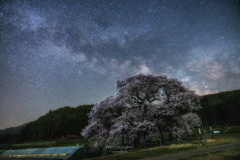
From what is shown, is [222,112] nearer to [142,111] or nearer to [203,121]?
[203,121]

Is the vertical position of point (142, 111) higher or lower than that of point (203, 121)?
higher

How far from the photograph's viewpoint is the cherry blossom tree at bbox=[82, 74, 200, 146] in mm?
23484

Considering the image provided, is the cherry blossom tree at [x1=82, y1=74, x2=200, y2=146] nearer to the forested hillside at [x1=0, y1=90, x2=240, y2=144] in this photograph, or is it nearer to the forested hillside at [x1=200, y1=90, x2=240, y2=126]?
the forested hillside at [x1=0, y1=90, x2=240, y2=144]

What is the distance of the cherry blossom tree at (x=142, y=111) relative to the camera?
23484 millimetres

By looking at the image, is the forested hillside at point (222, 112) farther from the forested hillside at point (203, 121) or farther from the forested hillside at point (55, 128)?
the forested hillside at point (55, 128)

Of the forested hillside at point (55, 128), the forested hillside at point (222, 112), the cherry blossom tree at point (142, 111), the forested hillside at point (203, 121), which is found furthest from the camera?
the forested hillside at point (55, 128)

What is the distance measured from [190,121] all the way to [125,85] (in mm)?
14245

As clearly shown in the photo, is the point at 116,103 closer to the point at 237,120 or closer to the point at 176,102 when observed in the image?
the point at 176,102

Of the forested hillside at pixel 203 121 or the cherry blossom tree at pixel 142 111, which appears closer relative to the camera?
the cherry blossom tree at pixel 142 111

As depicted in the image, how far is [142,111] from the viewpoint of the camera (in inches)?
968

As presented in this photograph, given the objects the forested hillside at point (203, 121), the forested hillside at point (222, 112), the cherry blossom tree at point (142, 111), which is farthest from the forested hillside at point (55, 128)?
the forested hillside at point (222, 112)

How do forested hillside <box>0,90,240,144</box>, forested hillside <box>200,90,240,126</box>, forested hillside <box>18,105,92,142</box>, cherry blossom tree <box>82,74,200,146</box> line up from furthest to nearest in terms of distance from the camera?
forested hillside <box>18,105,92,142</box>, forested hillside <box>0,90,240,144</box>, forested hillside <box>200,90,240,126</box>, cherry blossom tree <box>82,74,200,146</box>

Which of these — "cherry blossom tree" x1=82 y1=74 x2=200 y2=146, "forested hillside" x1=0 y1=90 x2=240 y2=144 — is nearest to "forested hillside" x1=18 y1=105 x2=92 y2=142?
"forested hillside" x1=0 y1=90 x2=240 y2=144

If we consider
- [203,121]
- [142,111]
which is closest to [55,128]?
[142,111]
